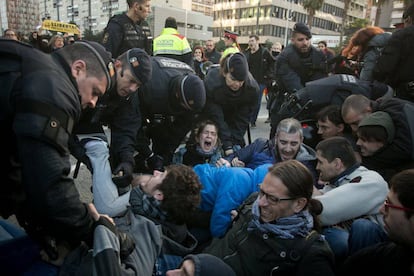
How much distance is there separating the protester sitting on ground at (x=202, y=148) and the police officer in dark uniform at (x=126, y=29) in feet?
4.31

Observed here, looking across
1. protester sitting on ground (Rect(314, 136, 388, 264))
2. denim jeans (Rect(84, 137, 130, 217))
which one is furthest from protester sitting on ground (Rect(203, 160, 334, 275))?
denim jeans (Rect(84, 137, 130, 217))

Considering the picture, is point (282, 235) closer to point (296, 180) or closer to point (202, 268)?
point (296, 180)

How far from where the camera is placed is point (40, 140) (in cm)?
115

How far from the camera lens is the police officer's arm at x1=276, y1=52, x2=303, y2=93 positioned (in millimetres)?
4473

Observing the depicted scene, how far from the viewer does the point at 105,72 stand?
1467mm

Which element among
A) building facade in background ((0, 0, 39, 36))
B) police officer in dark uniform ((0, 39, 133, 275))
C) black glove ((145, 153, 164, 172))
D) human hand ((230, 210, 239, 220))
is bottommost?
black glove ((145, 153, 164, 172))

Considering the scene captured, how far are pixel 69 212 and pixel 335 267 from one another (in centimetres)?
122

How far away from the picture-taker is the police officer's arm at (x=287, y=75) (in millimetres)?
4473

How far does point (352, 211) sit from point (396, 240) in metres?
0.47

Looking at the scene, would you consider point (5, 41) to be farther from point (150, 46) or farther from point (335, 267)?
point (150, 46)

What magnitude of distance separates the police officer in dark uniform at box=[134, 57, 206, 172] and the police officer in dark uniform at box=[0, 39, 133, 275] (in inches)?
58.2

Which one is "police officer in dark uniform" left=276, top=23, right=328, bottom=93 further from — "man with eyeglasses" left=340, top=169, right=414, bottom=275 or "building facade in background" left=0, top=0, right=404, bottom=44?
"building facade in background" left=0, top=0, right=404, bottom=44

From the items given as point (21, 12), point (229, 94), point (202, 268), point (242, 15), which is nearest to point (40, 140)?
point (202, 268)

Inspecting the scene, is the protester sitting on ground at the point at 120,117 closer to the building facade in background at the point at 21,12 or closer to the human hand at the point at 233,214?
the human hand at the point at 233,214
